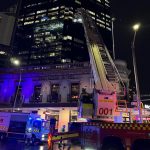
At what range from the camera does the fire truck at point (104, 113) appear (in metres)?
7.66

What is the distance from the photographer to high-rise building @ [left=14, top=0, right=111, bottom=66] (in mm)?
113562

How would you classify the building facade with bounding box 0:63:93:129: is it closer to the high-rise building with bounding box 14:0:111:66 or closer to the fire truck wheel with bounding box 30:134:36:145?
the fire truck wheel with bounding box 30:134:36:145

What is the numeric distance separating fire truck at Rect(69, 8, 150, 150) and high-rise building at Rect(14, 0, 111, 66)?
95081 mm

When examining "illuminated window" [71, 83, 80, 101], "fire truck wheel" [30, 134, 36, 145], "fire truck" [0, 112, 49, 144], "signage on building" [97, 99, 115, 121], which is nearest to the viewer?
"signage on building" [97, 99, 115, 121]

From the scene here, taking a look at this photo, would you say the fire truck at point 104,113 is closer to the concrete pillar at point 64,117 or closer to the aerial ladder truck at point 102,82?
the aerial ladder truck at point 102,82

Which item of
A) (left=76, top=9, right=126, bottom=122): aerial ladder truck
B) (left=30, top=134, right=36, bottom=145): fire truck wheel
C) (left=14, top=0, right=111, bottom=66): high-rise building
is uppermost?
(left=14, top=0, right=111, bottom=66): high-rise building

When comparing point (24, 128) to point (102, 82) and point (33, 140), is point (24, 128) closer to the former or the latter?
point (33, 140)

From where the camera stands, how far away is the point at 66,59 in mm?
111875

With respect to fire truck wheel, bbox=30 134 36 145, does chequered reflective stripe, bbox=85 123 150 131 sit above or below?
above

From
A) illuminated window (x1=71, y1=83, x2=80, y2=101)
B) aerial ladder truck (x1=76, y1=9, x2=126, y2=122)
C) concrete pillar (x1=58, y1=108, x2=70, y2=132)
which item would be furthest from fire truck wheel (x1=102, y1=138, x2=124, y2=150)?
illuminated window (x1=71, y1=83, x2=80, y2=101)

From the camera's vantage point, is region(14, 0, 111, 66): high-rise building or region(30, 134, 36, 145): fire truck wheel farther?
region(14, 0, 111, 66): high-rise building

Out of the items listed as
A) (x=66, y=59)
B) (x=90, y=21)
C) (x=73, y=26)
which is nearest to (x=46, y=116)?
(x=90, y=21)

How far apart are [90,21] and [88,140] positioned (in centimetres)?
1225

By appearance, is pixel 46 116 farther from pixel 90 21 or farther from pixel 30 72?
pixel 90 21
